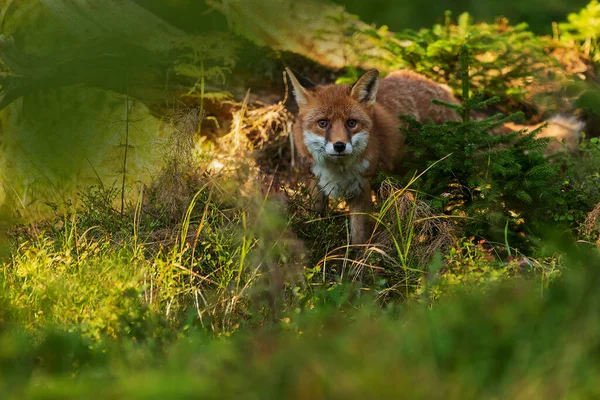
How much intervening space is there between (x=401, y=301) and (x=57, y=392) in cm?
289

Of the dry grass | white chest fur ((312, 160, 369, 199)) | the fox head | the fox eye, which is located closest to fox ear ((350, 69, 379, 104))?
the fox head

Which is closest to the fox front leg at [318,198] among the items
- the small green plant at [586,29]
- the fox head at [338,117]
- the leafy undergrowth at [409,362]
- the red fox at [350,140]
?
Result: the red fox at [350,140]

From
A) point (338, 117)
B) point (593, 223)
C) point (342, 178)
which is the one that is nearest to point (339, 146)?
point (338, 117)

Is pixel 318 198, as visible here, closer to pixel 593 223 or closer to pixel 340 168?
pixel 340 168

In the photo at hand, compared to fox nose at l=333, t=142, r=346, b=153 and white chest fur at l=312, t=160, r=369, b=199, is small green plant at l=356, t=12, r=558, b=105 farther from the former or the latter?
fox nose at l=333, t=142, r=346, b=153

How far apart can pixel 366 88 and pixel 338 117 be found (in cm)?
41

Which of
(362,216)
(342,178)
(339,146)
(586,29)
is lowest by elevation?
(362,216)

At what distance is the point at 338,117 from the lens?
5.24 metres

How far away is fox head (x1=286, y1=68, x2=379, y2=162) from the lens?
16.9ft

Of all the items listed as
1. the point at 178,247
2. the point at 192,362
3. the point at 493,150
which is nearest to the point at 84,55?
the point at 192,362

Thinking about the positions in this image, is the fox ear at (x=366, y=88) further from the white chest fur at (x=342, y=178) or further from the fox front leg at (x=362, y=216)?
the fox front leg at (x=362, y=216)

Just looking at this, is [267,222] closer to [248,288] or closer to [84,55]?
[248,288]

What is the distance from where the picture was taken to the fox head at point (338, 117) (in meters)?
5.16

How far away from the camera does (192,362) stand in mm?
2334
